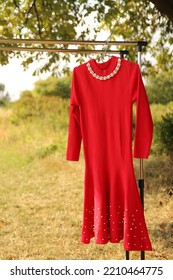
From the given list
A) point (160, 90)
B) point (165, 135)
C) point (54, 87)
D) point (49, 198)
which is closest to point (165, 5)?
point (165, 135)

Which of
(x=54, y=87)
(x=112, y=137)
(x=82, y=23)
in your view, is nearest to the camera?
(x=112, y=137)

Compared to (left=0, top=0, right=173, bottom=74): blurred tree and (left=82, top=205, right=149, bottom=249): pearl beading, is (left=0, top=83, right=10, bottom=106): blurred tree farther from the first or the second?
(left=82, top=205, right=149, bottom=249): pearl beading

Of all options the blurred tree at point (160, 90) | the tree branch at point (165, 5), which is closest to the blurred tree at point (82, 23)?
the tree branch at point (165, 5)

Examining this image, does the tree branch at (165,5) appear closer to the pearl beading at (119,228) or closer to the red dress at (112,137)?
the red dress at (112,137)

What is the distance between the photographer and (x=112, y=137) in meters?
3.27

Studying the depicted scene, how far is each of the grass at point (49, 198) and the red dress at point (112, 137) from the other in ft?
5.39

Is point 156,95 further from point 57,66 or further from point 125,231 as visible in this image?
point 125,231

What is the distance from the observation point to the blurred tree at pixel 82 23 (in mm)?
7137

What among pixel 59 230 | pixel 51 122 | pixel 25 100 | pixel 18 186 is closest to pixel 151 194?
pixel 59 230

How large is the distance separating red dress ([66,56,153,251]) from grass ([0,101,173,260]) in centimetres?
164

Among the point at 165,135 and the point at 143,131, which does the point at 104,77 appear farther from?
the point at 165,135

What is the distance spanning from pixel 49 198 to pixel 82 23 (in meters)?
2.96
